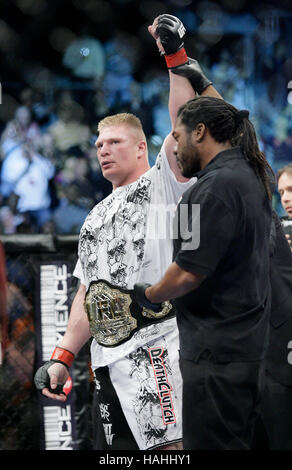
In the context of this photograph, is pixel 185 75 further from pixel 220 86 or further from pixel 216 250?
pixel 220 86

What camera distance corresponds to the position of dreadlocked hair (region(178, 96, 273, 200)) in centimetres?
103

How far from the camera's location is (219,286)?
0.98 metres

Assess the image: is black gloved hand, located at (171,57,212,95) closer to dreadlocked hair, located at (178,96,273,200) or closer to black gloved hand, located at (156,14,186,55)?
black gloved hand, located at (156,14,186,55)

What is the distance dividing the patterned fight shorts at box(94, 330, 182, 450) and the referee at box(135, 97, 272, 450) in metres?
0.33

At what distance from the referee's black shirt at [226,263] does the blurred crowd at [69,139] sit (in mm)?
1526

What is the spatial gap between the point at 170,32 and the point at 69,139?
5.49 feet

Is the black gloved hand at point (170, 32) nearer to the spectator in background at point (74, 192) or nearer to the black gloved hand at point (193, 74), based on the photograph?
the black gloved hand at point (193, 74)

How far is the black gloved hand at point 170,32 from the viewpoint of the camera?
45.5 inches

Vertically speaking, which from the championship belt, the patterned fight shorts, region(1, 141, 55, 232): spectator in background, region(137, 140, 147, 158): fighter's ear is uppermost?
region(1, 141, 55, 232): spectator in background

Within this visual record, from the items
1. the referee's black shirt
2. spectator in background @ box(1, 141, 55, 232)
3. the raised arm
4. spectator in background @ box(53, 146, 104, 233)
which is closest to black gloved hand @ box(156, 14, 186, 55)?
the raised arm

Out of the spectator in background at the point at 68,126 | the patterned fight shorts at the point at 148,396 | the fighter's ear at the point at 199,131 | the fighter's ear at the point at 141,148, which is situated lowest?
the patterned fight shorts at the point at 148,396

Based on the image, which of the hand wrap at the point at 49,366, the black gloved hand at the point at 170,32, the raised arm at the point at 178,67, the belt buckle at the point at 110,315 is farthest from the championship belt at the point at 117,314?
the black gloved hand at the point at 170,32

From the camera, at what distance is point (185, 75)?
1193mm

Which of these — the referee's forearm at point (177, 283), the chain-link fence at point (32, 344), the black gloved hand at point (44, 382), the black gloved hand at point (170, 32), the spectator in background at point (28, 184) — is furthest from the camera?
the spectator in background at point (28, 184)
